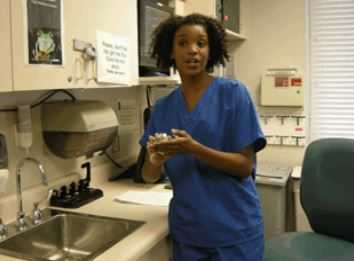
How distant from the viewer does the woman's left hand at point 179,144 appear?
1.30m

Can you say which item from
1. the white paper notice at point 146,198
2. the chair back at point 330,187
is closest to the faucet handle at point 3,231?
the white paper notice at point 146,198

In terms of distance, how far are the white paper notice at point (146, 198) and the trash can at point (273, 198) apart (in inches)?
33.3

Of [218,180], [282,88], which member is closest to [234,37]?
[282,88]

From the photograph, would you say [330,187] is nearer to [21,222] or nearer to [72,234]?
[72,234]

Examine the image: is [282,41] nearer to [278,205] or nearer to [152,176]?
[278,205]

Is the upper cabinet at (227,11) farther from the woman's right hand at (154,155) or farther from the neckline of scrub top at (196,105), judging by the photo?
the woman's right hand at (154,155)

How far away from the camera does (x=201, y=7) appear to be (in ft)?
7.04

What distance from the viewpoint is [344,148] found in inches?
85.0

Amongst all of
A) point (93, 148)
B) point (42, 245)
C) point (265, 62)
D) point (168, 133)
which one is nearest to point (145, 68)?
point (93, 148)

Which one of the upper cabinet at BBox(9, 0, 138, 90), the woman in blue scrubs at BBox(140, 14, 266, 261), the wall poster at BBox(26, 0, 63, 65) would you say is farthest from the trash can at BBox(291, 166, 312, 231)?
the wall poster at BBox(26, 0, 63, 65)

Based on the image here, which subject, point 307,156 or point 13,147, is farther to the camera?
point 307,156

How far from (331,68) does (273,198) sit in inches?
39.0

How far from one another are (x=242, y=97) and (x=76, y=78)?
55cm

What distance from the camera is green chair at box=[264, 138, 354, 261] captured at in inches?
81.3
